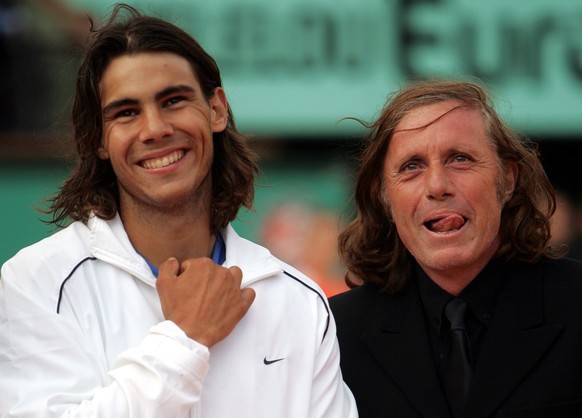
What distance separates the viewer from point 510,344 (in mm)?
3867

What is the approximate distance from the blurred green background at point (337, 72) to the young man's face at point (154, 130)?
17.2 feet

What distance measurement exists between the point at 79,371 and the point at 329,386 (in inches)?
32.6

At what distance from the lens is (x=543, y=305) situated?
155 inches

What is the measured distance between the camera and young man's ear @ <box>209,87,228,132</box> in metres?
3.93

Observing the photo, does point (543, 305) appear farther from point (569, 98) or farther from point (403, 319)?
point (569, 98)

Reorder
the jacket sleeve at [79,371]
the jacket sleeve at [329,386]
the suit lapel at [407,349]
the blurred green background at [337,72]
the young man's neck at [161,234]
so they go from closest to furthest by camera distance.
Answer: the jacket sleeve at [79,371], the jacket sleeve at [329,386], the young man's neck at [161,234], the suit lapel at [407,349], the blurred green background at [337,72]

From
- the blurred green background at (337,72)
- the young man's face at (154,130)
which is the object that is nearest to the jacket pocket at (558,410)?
the young man's face at (154,130)

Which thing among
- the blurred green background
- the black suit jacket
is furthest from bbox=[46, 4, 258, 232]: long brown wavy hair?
the blurred green background

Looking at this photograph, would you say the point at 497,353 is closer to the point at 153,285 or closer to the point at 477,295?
the point at 477,295

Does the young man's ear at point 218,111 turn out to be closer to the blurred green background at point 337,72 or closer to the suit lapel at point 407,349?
the suit lapel at point 407,349

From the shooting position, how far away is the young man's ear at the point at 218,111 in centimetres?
393

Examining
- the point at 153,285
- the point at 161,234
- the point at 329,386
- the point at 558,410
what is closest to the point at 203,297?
the point at 153,285

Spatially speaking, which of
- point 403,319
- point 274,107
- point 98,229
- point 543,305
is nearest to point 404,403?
point 403,319

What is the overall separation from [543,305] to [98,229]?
1.51 metres
